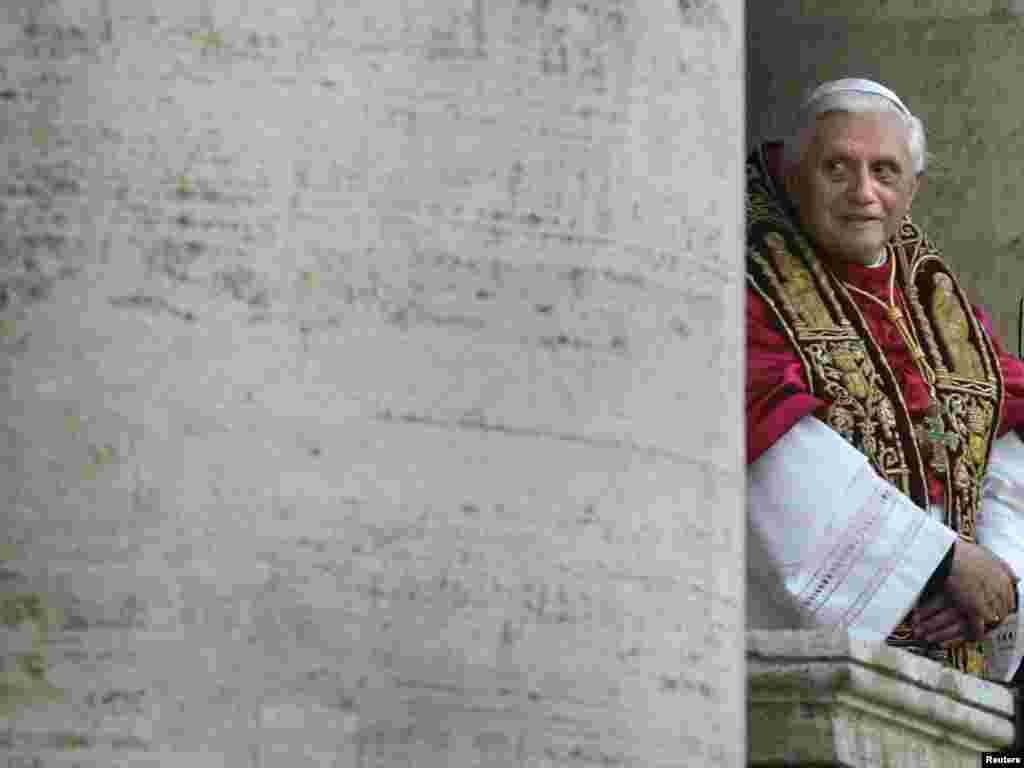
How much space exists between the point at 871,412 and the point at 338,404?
2559 millimetres

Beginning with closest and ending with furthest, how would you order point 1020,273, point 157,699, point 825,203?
point 157,699
point 825,203
point 1020,273


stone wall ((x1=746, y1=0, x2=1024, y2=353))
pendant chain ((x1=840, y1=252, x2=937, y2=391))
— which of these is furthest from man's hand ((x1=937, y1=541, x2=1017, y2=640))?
stone wall ((x1=746, y1=0, x2=1024, y2=353))

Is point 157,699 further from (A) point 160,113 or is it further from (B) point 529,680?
(A) point 160,113

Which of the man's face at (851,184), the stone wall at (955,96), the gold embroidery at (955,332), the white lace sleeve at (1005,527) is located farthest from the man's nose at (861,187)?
the stone wall at (955,96)

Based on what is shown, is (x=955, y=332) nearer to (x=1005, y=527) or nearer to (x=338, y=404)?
(x=1005, y=527)

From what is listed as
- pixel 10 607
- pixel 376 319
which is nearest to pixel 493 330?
pixel 376 319

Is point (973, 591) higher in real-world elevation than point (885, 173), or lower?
lower

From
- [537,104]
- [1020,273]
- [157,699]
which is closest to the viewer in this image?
[157,699]

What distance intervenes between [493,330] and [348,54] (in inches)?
13.2

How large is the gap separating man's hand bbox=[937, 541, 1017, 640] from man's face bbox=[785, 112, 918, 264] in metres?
0.68

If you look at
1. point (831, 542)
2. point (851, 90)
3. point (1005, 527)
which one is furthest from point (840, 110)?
point (831, 542)

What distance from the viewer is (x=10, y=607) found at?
10.7 ft

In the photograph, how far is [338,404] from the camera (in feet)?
10.8

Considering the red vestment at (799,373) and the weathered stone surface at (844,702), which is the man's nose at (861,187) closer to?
the red vestment at (799,373)
